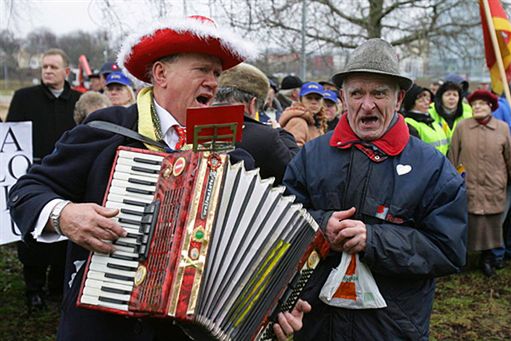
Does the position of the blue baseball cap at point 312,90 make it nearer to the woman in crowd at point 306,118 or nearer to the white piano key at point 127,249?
the woman in crowd at point 306,118

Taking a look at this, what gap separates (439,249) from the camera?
2.39 metres

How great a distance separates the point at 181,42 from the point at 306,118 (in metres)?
3.52

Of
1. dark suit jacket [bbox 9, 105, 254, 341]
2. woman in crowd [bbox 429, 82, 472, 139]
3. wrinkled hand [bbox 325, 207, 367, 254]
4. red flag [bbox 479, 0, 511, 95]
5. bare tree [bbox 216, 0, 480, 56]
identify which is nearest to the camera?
dark suit jacket [bbox 9, 105, 254, 341]

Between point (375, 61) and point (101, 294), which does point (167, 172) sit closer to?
point (101, 294)

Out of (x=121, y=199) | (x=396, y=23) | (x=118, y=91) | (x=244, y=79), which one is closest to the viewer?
(x=121, y=199)

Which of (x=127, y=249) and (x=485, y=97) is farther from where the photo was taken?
(x=485, y=97)

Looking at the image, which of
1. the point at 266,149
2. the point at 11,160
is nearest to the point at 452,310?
the point at 266,149

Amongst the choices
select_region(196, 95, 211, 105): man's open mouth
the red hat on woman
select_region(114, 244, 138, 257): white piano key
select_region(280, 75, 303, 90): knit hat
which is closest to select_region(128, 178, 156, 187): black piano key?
select_region(114, 244, 138, 257): white piano key

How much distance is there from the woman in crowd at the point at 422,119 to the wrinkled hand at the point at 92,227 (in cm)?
498

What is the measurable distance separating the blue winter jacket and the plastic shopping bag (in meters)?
0.04

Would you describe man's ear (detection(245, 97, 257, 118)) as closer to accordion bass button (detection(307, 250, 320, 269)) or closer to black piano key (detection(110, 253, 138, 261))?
accordion bass button (detection(307, 250, 320, 269))

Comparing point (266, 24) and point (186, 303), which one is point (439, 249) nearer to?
point (186, 303)

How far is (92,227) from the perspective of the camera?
184cm

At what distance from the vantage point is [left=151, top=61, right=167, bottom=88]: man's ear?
223 cm
